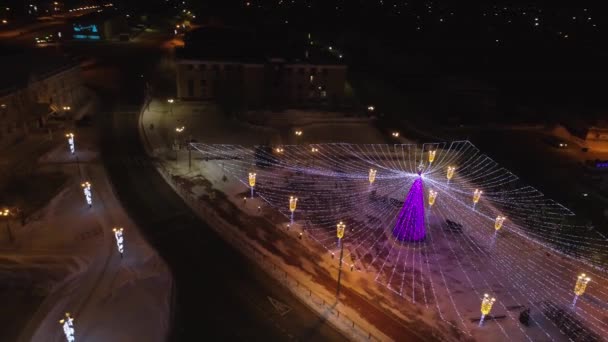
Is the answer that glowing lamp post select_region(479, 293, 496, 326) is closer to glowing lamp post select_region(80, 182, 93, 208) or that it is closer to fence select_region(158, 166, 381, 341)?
fence select_region(158, 166, 381, 341)

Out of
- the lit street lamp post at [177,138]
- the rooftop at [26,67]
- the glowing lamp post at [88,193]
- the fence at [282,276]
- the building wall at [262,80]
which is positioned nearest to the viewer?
the fence at [282,276]

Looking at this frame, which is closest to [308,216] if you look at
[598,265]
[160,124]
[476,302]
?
[476,302]

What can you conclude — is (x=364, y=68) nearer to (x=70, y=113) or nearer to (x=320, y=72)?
(x=320, y=72)

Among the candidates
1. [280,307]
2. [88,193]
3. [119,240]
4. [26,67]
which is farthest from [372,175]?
[26,67]

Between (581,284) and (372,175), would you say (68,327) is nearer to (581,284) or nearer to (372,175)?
(372,175)

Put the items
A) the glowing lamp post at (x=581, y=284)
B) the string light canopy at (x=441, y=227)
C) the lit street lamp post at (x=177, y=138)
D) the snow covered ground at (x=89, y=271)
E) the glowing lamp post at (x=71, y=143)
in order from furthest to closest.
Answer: the lit street lamp post at (x=177, y=138), the glowing lamp post at (x=71, y=143), the string light canopy at (x=441, y=227), the glowing lamp post at (x=581, y=284), the snow covered ground at (x=89, y=271)

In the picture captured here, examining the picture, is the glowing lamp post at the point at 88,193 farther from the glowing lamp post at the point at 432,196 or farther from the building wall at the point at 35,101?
the glowing lamp post at the point at 432,196

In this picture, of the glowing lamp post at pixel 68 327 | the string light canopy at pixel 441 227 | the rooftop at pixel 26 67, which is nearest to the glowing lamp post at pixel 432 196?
the string light canopy at pixel 441 227
